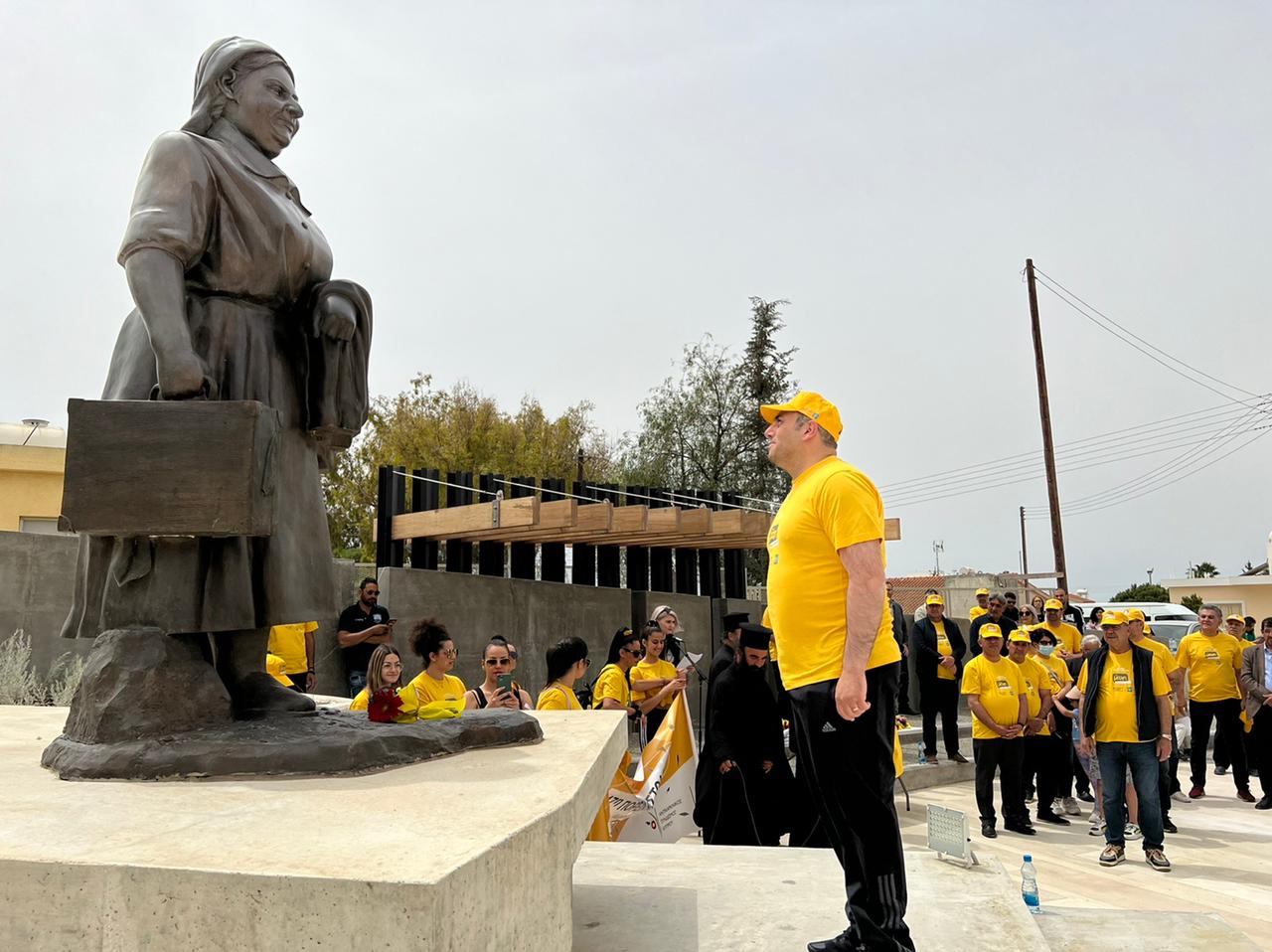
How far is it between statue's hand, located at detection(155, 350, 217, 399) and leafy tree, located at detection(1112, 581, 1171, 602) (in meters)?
57.7

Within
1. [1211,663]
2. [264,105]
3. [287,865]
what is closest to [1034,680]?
[1211,663]

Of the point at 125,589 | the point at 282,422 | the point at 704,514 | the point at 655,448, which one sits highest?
the point at 655,448

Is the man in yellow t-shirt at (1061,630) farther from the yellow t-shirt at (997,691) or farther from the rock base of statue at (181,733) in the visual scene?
the rock base of statue at (181,733)

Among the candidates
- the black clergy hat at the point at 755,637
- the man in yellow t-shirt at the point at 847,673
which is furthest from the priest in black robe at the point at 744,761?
the man in yellow t-shirt at the point at 847,673

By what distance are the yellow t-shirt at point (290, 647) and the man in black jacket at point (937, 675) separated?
7295mm

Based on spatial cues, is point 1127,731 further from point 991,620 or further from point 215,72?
point 215,72

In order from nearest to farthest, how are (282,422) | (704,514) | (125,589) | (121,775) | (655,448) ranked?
(121,775) < (125,589) < (282,422) < (704,514) < (655,448)

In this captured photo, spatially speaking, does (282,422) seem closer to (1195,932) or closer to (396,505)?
(1195,932)

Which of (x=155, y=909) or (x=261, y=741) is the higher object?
(x=261, y=741)

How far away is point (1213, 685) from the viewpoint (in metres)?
11.8

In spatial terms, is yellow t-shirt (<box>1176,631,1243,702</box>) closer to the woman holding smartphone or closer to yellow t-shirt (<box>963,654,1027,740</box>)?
yellow t-shirt (<box>963,654,1027,740</box>)

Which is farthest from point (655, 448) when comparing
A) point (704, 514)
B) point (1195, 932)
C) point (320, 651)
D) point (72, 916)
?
point (72, 916)

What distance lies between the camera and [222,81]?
148 inches

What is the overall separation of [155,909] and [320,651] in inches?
322
